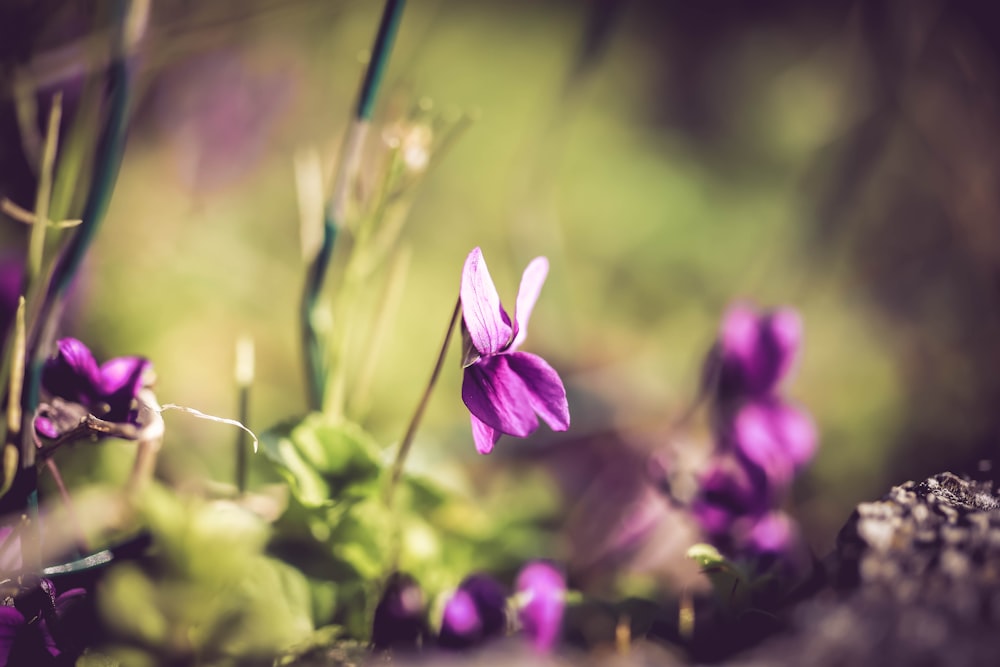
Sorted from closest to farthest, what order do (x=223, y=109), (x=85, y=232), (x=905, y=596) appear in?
(x=905, y=596) < (x=85, y=232) < (x=223, y=109)

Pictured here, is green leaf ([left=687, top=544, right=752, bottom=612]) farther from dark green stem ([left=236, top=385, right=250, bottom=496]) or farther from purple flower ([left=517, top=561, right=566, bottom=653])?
dark green stem ([left=236, top=385, right=250, bottom=496])

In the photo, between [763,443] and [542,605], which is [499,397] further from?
[763,443]

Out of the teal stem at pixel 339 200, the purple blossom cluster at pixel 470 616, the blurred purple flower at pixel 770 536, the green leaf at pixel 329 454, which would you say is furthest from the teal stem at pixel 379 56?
the blurred purple flower at pixel 770 536

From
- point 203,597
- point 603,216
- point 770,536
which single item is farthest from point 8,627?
point 603,216

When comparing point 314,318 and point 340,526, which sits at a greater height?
point 314,318

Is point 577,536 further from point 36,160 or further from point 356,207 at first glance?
point 36,160

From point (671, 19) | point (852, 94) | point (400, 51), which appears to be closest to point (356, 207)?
point (400, 51)
